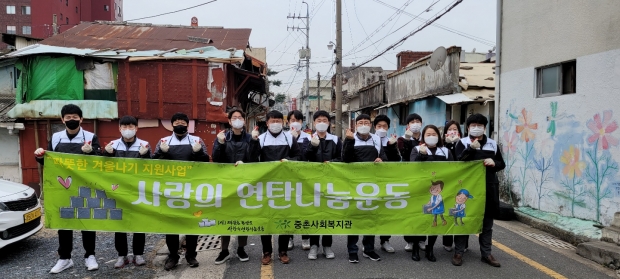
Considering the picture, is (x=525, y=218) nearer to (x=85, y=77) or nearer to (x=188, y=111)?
(x=188, y=111)

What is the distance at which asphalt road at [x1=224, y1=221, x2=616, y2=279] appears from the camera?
4.42 meters

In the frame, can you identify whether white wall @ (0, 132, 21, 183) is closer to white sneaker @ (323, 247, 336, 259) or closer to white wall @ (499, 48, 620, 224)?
white sneaker @ (323, 247, 336, 259)

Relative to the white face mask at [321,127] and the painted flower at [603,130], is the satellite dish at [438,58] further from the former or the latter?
the white face mask at [321,127]

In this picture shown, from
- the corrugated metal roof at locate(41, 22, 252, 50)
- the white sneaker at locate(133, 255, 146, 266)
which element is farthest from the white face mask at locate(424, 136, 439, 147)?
the corrugated metal roof at locate(41, 22, 252, 50)

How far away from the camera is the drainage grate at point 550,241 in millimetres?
5713

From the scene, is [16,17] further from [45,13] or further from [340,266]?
[340,266]

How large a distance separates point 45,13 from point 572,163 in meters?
45.2

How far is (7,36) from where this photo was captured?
11789 mm

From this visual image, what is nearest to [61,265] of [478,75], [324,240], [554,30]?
[324,240]

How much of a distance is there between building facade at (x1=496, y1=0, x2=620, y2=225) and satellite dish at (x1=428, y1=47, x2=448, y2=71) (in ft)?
14.7

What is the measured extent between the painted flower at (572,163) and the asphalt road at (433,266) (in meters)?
1.50

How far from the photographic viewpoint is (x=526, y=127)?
7.61 metres

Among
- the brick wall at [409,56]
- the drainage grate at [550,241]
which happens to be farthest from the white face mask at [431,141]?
the brick wall at [409,56]

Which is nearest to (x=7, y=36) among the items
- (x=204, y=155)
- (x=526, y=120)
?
(x=204, y=155)
